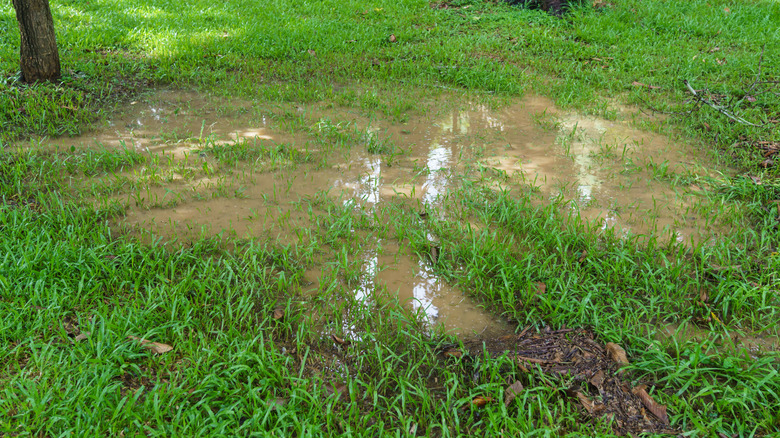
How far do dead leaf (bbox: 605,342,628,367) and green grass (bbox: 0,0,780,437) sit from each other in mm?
66

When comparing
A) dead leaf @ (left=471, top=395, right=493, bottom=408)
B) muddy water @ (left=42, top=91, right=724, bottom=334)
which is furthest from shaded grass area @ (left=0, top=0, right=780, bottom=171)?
dead leaf @ (left=471, top=395, right=493, bottom=408)

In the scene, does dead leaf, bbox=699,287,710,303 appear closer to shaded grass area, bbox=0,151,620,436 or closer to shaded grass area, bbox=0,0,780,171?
shaded grass area, bbox=0,151,620,436

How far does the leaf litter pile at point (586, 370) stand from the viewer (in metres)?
2.15

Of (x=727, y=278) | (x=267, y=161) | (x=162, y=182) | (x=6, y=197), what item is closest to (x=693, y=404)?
(x=727, y=278)

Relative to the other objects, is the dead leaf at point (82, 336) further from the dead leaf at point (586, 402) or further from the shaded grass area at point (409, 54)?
the shaded grass area at point (409, 54)

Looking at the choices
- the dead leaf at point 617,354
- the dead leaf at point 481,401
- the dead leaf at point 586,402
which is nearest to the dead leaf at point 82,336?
the dead leaf at point 481,401

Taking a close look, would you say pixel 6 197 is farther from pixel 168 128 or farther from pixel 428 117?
pixel 428 117

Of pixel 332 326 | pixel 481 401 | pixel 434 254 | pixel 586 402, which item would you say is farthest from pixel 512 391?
pixel 434 254

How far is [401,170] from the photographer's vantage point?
427 centimetres

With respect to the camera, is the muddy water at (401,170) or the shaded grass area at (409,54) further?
the shaded grass area at (409,54)

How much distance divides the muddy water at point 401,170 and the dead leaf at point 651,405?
2.49ft

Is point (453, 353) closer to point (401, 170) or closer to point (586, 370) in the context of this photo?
point (586, 370)

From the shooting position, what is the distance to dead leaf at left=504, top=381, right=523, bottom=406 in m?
2.23

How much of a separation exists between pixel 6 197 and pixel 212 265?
1.86 m
